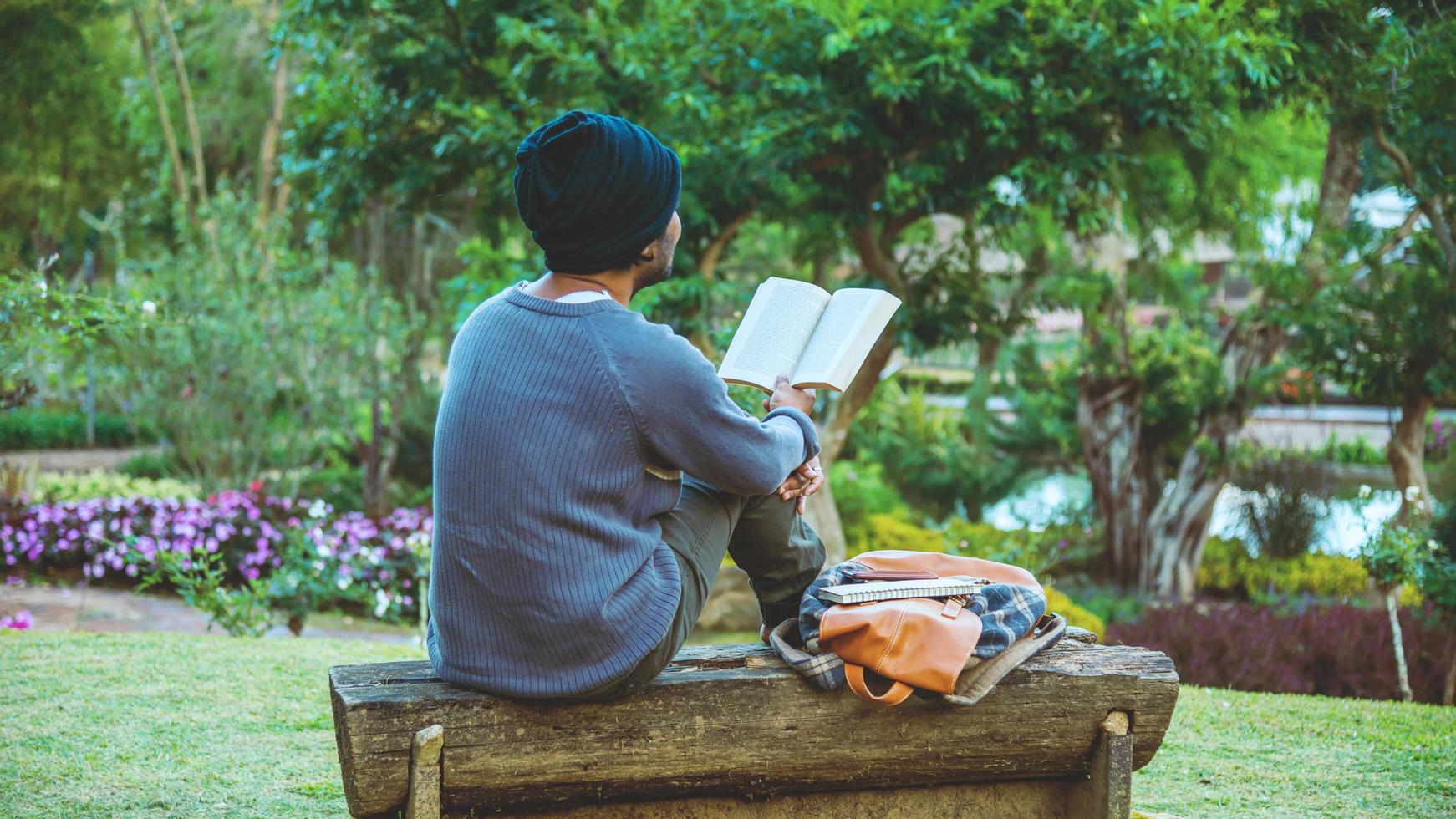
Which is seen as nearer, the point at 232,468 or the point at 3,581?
the point at 3,581

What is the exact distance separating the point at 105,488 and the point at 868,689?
9.63 metres

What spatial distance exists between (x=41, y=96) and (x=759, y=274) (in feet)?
27.9

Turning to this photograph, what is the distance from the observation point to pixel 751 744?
7.85 ft

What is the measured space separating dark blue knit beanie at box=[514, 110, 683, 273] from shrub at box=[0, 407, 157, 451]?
16.7m

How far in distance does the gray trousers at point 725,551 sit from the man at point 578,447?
21 mm

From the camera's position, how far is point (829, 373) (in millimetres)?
2490

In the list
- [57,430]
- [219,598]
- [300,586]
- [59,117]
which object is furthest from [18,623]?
[57,430]

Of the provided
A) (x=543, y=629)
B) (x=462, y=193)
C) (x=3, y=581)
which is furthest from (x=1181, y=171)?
(x=3, y=581)

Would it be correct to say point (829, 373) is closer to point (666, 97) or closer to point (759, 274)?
point (666, 97)

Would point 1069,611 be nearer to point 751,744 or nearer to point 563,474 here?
point 751,744

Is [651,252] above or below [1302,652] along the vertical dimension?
above

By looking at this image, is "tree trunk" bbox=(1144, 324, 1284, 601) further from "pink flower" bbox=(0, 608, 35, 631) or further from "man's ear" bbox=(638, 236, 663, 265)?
"pink flower" bbox=(0, 608, 35, 631)

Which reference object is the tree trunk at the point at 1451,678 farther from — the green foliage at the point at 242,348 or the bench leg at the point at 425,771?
the green foliage at the point at 242,348

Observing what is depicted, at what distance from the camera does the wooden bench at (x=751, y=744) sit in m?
2.21
